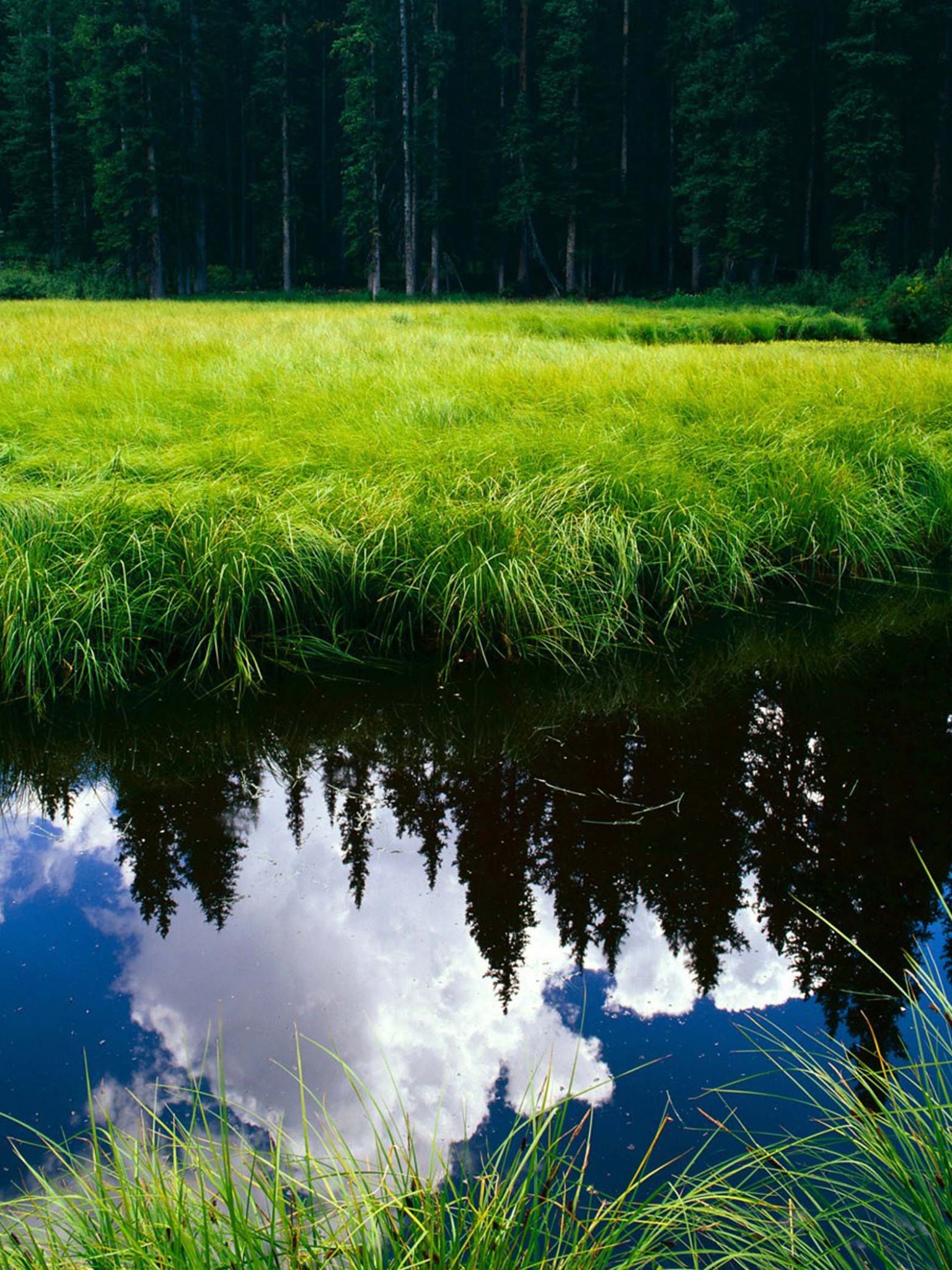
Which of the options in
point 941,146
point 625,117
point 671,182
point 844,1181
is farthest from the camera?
point 671,182

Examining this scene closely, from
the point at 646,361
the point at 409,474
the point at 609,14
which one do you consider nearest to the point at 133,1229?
the point at 409,474

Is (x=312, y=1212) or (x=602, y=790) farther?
(x=602, y=790)

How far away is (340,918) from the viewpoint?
260cm

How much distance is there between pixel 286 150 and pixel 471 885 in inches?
1201

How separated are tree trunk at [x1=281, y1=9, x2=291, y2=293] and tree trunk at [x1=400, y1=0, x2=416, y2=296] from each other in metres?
3.46

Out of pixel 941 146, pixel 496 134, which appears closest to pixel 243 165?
pixel 496 134

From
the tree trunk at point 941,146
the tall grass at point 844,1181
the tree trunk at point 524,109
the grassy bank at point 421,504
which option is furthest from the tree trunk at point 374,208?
the tall grass at point 844,1181

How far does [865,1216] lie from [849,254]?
1143 inches

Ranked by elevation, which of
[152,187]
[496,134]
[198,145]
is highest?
[496,134]

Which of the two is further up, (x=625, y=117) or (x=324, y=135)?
(x=324, y=135)

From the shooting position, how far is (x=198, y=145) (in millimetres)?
28516

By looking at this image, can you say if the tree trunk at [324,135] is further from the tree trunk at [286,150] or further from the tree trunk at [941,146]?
the tree trunk at [941,146]

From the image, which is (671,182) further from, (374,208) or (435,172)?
(374,208)

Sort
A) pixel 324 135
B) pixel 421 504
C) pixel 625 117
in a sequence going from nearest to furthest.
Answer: pixel 421 504
pixel 625 117
pixel 324 135
